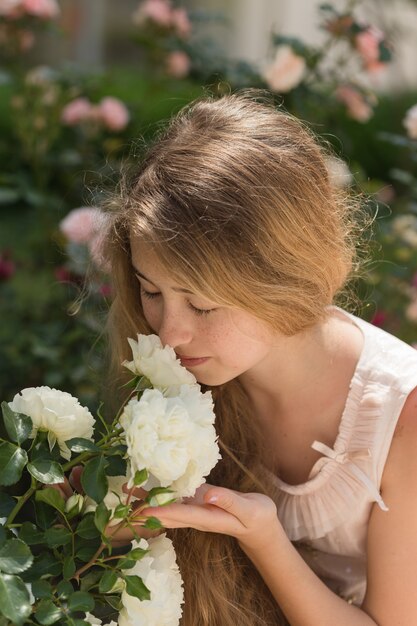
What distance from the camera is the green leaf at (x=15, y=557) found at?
53.2 inches

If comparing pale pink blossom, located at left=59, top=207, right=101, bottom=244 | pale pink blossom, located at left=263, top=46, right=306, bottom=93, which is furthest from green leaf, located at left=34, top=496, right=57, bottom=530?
pale pink blossom, located at left=263, top=46, right=306, bottom=93

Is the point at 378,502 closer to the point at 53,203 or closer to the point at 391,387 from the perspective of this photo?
the point at 391,387

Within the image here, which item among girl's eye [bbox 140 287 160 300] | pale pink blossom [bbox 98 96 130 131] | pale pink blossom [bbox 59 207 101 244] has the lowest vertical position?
pale pink blossom [bbox 98 96 130 131]

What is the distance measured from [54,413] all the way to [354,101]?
2332 mm

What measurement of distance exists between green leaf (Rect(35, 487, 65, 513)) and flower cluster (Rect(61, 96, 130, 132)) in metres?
2.63

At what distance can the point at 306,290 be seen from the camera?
1775 mm

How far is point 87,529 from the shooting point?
1.49 m

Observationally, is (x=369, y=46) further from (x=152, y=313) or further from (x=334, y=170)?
(x=152, y=313)

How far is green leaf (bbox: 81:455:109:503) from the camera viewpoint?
4.74 ft

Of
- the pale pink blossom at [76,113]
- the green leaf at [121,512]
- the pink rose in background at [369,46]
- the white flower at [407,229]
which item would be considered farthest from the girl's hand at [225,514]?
the pale pink blossom at [76,113]

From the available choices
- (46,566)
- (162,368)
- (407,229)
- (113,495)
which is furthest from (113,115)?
(46,566)

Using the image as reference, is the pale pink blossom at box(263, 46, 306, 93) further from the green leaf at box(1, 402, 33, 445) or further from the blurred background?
the green leaf at box(1, 402, 33, 445)

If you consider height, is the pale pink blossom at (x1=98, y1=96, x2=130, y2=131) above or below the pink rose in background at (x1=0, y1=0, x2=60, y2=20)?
below

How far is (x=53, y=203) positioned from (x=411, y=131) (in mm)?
1631
